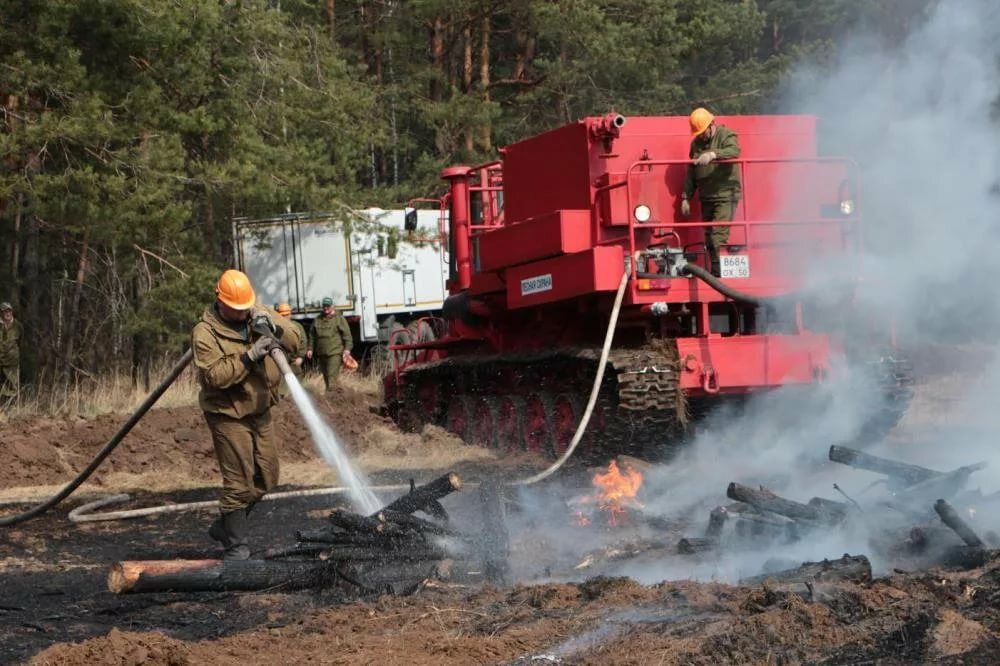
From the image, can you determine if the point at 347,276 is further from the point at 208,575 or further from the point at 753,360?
the point at 208,575

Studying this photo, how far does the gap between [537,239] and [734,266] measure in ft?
6.73

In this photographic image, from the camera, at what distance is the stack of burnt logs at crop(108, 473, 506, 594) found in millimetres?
8500

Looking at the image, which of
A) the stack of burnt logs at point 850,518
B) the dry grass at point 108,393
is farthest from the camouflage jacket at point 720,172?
the dry grass at point 108,393

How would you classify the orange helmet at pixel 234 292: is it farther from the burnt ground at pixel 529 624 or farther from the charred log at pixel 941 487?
the charred log at pixel 941 487

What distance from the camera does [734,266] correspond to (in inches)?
534

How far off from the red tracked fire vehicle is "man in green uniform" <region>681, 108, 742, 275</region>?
0.17 metres

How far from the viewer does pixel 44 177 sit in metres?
20.5

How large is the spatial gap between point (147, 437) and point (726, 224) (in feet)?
24.4

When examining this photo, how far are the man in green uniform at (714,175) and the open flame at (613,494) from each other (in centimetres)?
268

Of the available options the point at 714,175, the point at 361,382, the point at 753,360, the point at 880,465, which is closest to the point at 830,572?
the point at 880,465

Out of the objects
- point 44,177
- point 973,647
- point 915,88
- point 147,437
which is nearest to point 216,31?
point 44,177

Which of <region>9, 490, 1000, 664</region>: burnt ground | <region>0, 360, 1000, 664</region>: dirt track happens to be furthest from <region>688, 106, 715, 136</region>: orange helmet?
<region>9, 490, 1000, 664</region>: burnt ground

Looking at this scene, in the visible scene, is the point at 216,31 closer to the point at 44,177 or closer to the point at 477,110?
the point at 44,177

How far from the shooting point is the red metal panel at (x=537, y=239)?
14.1 metres
